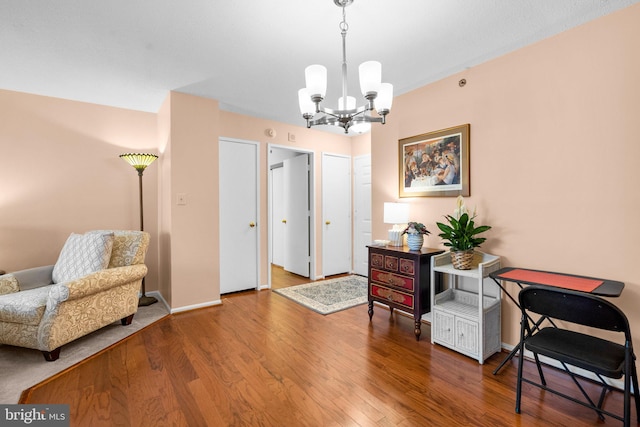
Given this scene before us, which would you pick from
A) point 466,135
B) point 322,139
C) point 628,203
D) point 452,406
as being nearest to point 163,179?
point 322,139

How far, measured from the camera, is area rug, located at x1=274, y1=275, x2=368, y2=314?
12.0 feet

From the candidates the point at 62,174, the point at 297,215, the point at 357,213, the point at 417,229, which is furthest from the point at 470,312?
the point at 62,174

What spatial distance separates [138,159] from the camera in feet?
11.7

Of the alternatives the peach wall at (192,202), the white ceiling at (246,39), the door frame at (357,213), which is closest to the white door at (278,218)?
the door frame at (357,213)

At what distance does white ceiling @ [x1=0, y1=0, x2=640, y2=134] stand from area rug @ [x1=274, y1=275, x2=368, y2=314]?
2.55 m

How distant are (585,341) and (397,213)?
183cm

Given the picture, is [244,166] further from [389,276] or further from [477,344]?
[477,344]

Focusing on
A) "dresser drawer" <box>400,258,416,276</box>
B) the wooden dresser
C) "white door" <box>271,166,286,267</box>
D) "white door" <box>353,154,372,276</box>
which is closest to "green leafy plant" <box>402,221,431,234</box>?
the wooden dresser

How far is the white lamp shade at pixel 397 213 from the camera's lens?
10.7ft

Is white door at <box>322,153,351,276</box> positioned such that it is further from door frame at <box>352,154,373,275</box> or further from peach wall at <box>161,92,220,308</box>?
peach wall at <box>161,92,220,308</box>

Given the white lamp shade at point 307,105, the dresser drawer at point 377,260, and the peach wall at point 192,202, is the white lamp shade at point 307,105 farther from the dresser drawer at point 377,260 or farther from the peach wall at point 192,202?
the peach wall at point 192,202

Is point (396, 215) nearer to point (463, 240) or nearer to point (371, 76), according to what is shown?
point (463, 240)

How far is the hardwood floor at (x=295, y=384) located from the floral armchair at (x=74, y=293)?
12.5 inches

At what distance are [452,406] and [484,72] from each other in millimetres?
2703
